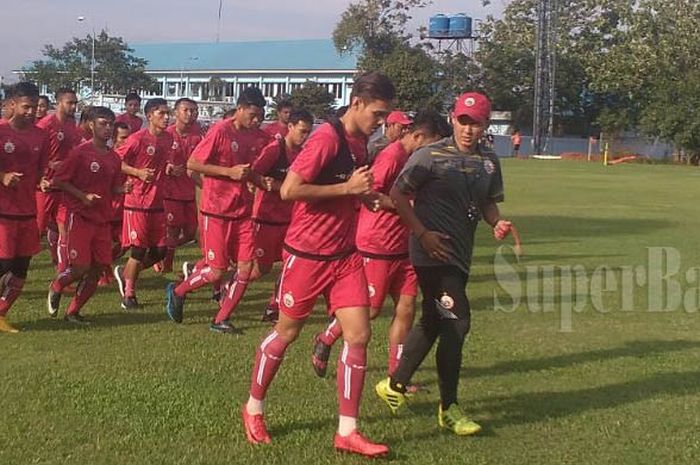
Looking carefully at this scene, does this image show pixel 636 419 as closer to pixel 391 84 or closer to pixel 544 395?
pixel 544 395

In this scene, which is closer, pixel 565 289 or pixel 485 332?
pixel 485 332

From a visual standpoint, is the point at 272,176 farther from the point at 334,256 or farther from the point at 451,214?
the point at 334,256

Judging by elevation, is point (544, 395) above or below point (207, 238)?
below

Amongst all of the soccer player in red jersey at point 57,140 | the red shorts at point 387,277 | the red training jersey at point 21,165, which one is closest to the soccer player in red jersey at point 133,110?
the soccer player in red jersey at point 57,140

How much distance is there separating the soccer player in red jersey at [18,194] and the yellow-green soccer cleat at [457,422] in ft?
14.3

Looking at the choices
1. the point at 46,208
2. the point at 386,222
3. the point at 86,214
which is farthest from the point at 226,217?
the point at 46,208

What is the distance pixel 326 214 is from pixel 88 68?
71554mm

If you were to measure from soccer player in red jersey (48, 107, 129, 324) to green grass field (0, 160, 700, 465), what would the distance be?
1.15 feet

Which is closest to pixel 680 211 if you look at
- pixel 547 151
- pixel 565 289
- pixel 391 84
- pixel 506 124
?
pixel 565 289

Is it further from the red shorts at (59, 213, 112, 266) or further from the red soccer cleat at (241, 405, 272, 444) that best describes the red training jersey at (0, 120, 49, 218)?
the red soccer cleat at (241, 405, 272, 444)

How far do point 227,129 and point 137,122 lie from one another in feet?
16.4

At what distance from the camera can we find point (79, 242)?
341 inches

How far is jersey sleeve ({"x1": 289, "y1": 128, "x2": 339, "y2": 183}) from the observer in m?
5.13

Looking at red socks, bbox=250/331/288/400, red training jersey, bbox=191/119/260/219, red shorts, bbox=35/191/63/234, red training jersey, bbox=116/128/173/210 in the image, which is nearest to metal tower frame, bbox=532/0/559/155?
red shorts, bbox=35/191/63/234
